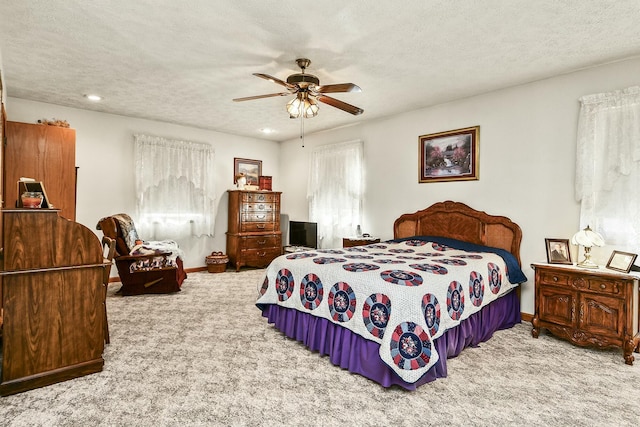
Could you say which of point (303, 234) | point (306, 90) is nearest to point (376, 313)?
point (306, 90)

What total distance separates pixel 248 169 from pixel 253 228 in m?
1.33

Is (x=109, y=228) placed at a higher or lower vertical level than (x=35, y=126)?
lower

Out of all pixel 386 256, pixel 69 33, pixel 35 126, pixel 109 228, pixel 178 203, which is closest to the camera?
pixel 69 33

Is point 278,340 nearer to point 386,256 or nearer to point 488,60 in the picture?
point 386,256

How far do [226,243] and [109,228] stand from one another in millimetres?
2564

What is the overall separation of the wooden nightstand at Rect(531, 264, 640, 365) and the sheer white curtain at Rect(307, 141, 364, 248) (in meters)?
2.96

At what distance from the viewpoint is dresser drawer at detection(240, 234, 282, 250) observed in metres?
6.41

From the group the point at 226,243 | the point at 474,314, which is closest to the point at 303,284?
the point at 474,314

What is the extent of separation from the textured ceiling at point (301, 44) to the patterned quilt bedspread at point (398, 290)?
197cm

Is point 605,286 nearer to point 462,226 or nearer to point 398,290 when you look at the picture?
point 462,226

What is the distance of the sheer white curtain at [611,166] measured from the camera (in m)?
3.11

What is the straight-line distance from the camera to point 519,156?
3885 mm

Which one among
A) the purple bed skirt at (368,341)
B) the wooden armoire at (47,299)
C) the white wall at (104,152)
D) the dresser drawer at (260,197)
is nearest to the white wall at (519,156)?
the purple bed skirt at (368,341)

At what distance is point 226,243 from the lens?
677 cm
